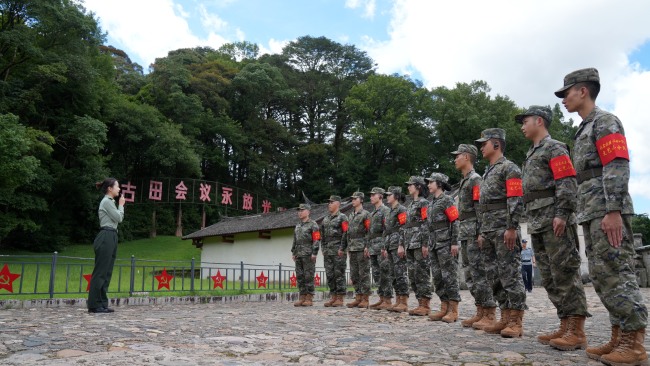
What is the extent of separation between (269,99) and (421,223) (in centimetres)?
3804

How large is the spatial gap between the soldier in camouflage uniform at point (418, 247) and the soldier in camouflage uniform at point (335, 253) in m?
2.04

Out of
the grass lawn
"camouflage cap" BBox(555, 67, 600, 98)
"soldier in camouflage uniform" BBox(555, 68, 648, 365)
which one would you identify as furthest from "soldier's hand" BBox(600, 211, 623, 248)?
the grass lawn

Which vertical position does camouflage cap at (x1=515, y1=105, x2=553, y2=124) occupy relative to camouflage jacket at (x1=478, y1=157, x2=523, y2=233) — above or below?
above

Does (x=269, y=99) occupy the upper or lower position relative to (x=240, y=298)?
upper

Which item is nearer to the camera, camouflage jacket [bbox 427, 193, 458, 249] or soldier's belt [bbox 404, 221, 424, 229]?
camouflage jacket [bbox 427, 193, 458, 249]

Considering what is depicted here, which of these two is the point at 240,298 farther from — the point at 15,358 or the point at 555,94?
the point at 555,94

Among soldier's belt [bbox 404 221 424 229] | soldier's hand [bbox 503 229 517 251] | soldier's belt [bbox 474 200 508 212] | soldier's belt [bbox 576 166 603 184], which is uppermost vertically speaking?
soldier's belt [bbox 576 166 603 184]

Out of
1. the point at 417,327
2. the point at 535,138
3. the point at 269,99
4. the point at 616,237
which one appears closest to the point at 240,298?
the point at 417,327

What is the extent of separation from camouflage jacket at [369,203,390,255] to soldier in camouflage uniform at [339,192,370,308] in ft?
0.48

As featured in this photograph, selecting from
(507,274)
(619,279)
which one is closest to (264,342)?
(507,274)

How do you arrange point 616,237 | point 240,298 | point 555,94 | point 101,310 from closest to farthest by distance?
point 616,237, point 555,94, point 101,310, point 240,298

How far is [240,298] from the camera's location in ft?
38.0

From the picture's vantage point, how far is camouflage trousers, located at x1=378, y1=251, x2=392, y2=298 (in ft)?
28.4

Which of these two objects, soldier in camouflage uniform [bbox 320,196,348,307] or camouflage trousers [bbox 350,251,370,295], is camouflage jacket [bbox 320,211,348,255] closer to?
soldier in camouflage uniform [bbox 320,196,348,307]
